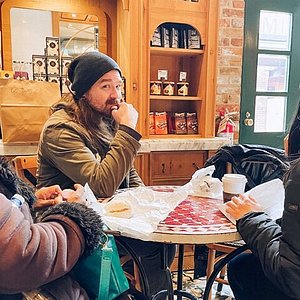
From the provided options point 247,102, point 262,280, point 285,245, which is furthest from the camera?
point 247,102

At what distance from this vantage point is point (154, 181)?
8.96 ft

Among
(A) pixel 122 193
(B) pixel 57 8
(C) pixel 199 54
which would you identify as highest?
(B) pixel 57 8

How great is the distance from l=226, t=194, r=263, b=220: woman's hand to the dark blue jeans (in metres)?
0.28

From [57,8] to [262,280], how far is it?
244 cm

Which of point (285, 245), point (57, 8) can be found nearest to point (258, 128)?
point (57, 8)

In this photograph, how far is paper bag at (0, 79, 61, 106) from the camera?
2283mm

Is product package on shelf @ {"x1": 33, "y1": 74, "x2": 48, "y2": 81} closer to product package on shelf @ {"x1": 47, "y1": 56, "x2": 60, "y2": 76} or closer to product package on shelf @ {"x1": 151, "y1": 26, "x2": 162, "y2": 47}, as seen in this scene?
product package on shelf @ {"x1": 47, "y1": 56, "x2": 60, "y2": 76}

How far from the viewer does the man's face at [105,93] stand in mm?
1864

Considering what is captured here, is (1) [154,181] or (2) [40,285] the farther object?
(1) [154,181]

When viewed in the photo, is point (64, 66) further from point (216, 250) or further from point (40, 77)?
point (216, 250)

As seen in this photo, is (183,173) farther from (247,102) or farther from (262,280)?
(262,280)

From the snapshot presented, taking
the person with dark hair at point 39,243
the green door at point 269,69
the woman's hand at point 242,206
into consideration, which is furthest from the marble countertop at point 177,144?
the person with dark hair at point 39,243

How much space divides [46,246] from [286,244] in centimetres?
66

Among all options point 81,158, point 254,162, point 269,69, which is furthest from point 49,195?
point 269,69
